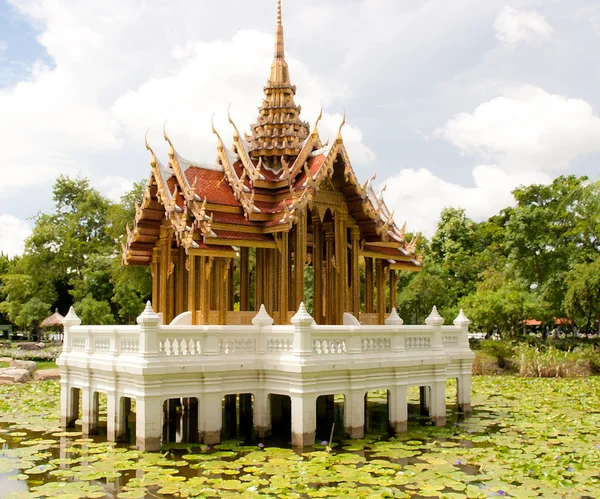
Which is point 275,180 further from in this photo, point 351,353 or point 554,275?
point 554,275

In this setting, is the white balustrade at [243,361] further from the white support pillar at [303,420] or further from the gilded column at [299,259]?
the gilded column at [299,259]

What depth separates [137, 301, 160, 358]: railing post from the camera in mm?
11602

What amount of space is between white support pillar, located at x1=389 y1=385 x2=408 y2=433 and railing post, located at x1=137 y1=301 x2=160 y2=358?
495 centimetres

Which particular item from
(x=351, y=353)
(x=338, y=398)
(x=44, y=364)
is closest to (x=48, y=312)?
(x=44, y=364)

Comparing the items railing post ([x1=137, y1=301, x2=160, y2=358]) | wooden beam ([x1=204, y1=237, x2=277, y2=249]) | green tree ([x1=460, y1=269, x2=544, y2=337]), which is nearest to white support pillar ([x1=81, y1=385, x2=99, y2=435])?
railing post ([x1=137, y1=301, x2=160, y2=358])

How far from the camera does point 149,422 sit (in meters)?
11.7

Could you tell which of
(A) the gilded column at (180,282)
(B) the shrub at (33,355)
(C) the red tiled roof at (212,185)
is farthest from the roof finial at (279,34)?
(B) the shrub at (33,355)

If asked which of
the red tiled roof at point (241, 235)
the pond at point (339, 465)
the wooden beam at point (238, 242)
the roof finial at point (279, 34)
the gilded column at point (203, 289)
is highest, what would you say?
the roof finial at point (279, 34)

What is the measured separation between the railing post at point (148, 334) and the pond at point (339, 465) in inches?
67.3

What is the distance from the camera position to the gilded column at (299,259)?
14500 mm

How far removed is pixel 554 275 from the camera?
3753 cm

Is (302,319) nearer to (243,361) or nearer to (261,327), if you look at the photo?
(261,327)

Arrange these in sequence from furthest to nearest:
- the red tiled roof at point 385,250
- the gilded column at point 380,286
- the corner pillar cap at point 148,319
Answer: the red tiled roof at point 385,250
the gilded column at point 380,286
the corner pillar cap at point 148,319

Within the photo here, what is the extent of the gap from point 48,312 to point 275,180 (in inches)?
1383
